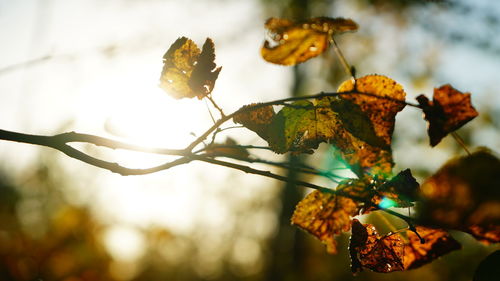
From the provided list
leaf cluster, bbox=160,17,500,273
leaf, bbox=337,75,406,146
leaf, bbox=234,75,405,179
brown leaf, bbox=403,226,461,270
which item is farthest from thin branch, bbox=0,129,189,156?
brown leaf, bbox=403,226,461,270

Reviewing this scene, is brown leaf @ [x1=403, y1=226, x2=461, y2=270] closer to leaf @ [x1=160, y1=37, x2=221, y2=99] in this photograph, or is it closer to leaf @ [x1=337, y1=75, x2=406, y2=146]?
leaf @ [x1=337, y1=75, x2=406, y2=146]

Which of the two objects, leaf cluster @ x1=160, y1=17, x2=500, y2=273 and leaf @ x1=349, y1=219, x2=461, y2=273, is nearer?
leaf cluster @ x1=160, y1=17, x2=500, y2=273

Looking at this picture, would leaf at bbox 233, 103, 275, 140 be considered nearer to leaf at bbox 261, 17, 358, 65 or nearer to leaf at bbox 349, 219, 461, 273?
leaf at bbox 261, 17, 358, 65

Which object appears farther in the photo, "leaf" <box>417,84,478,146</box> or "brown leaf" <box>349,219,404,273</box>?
"brown leaf" <box>349,219,404,273</box>

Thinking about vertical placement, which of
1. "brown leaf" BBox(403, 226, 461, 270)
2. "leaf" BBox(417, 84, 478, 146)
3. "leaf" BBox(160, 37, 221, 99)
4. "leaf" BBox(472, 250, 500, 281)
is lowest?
"leaf" BBox(472, 250, 500, 281)

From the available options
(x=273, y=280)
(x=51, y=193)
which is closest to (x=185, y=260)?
(x=51, y=193)

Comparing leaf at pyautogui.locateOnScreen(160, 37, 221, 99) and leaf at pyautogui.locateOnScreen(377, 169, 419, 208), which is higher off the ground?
leaf at pyautogui.locateOnScreen(160, 37, 221, 99)

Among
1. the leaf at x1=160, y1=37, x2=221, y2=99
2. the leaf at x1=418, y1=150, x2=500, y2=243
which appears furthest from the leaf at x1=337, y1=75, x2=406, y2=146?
the leaf at x1=160, y1=37, x2=221, y2=99
